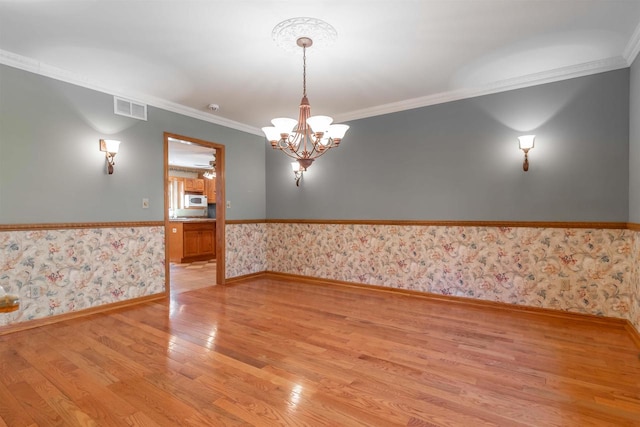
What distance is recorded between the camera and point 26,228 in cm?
322

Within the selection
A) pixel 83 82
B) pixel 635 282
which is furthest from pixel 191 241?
pixel 635 282

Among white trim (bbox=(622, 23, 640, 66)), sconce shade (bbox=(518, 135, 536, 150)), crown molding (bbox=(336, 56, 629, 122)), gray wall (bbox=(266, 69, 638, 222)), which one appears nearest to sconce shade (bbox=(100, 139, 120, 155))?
gray wall (bbox=(266, 69, 638, 222))

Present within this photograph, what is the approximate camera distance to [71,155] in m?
3.53

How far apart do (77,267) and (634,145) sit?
19.2 feet

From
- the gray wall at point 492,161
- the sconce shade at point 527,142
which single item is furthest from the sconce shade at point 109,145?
the sconce shade at point 527,142

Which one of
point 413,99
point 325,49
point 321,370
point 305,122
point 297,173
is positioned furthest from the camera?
point 297,173

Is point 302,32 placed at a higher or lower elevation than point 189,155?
higher

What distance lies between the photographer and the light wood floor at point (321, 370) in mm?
1854

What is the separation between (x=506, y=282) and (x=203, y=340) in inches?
133

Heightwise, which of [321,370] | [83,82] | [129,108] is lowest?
[321,370]

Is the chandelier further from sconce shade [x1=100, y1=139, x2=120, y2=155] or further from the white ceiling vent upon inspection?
the white ceiling vent

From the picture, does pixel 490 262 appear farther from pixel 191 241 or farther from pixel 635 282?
pixel 191 241

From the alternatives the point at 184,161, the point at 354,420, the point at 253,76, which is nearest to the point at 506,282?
the point at 354,420

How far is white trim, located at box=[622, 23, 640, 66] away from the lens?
9.13ft
